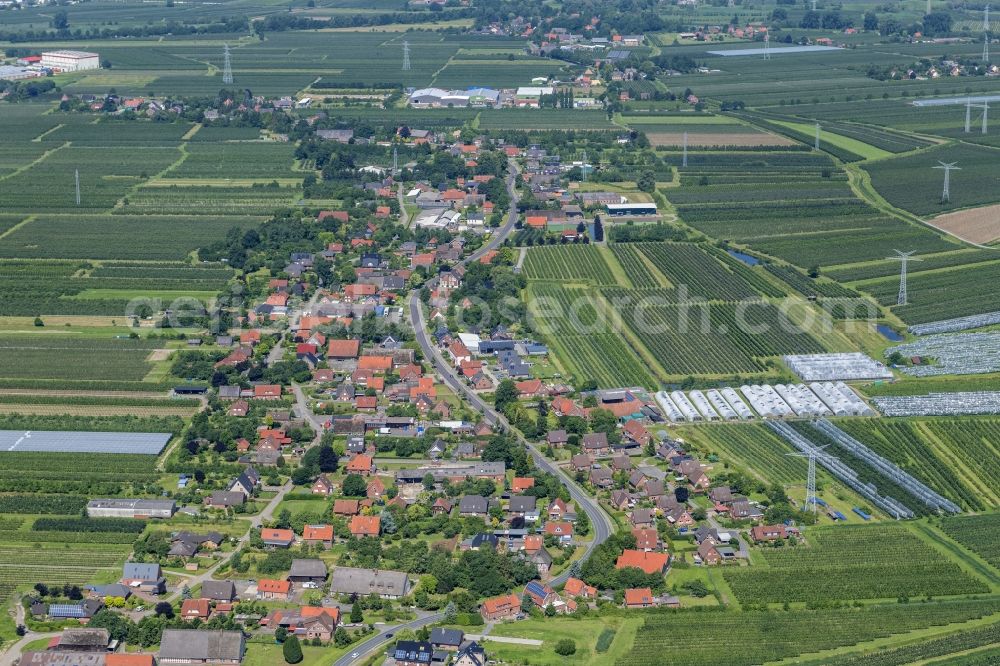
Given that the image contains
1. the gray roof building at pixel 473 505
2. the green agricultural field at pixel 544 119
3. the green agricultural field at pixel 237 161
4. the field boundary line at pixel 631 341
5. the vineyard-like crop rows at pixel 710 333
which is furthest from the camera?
the green agricultural field at pixel 544 119

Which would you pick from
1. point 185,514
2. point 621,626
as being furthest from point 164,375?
point 621,626

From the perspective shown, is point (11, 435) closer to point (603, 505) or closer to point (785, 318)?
point (603, 505)

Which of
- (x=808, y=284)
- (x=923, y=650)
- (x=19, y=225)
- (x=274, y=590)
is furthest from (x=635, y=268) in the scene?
(x=923, y=650)

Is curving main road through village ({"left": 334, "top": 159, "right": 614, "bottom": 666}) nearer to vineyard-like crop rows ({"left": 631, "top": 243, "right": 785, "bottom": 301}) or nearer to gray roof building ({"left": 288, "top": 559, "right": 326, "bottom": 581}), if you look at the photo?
gray roof building ({"left": 288, "top": 559, "right": 326, "bottom": 581})

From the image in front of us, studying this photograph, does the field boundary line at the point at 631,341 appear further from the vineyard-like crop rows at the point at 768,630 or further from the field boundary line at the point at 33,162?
the field boundary line at the point at 33,162

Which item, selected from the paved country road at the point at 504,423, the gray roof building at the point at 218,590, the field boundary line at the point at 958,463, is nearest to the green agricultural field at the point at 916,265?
the field boundary line at the point at 958,463

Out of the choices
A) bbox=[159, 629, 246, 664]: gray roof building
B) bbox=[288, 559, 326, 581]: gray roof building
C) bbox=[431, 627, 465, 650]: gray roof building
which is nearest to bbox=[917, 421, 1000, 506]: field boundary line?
bbox=[431, 627, 465, 650]: gray roof building

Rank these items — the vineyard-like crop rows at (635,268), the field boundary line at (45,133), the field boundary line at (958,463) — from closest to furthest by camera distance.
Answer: the field boundary line at (958,463)
the vineyard-like crop rows at (635,268)
the field boundary line at (45,133)
